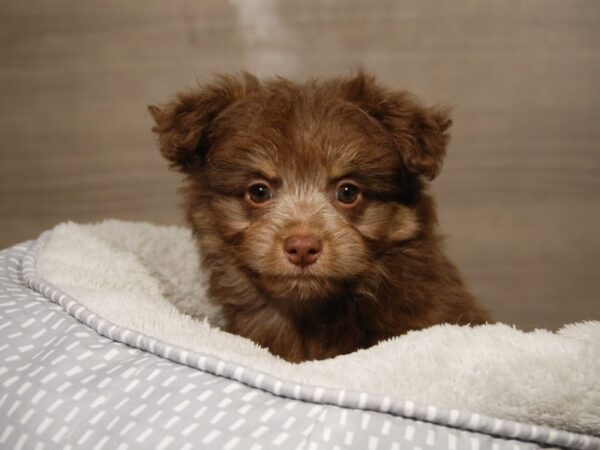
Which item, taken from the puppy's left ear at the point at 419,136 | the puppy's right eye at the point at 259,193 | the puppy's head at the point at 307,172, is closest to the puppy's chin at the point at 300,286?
the puppy's head at the point at 307,172

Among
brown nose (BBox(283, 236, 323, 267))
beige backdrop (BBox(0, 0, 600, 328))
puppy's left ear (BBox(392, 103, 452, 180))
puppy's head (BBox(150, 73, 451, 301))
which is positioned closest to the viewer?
brown nose (BBox(283, 236, 323, 267))

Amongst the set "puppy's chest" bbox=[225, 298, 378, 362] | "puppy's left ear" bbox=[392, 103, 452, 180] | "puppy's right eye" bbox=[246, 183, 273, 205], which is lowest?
"puppy's chest" bbox=[225, 298, 378, 362]

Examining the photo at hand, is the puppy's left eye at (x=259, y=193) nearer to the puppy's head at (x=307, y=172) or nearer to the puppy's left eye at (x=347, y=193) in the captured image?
the puppy's head at (x=307, y=172)

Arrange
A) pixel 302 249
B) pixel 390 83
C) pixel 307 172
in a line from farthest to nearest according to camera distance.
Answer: pixel 390 83 → pixel 307 172 → pixel 302 249

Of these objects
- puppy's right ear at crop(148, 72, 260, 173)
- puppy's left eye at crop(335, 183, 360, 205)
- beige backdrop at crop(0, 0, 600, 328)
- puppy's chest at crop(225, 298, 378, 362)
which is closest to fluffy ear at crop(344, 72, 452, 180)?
puppy's left eye at crop(335, 183, 360, 205)

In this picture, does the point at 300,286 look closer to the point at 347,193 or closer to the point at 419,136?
the point at 347,193

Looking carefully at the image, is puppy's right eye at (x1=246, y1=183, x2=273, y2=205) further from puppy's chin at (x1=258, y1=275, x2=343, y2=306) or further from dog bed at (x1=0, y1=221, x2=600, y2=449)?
dog bed at (x1=0, y1=221, x2=600, y2=449)

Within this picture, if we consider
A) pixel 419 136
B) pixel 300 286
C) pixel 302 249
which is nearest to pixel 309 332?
pixel 300 286

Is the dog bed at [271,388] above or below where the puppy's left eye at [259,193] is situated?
below
